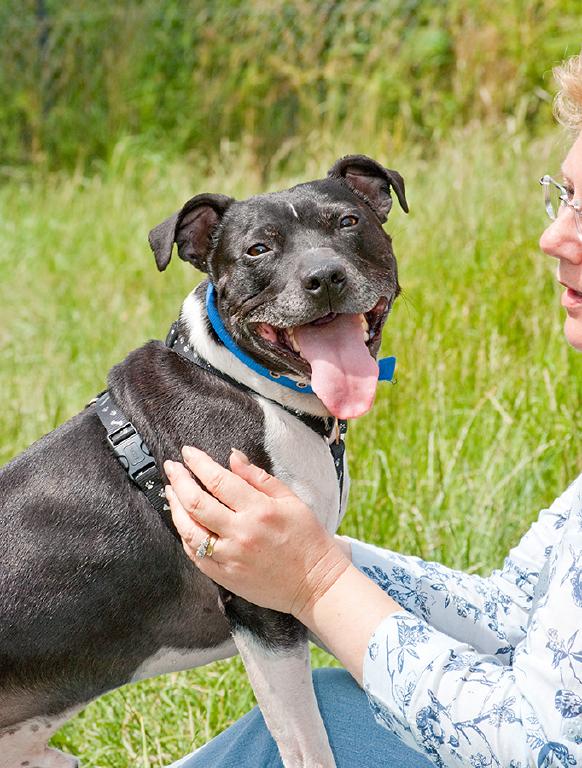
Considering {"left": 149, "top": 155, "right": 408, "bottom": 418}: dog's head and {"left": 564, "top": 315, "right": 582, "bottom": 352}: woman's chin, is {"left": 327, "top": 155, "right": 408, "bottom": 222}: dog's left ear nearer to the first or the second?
{"left": 149, "top": 155, "right": 408, "bottom": 418}: dog's head

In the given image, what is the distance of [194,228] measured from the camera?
2.58 meters

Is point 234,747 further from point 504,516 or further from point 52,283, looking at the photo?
point 52,283

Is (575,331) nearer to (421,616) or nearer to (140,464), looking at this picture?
(421,616)

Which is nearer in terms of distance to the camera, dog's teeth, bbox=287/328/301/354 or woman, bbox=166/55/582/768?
woman, bbox=166/55/582/768

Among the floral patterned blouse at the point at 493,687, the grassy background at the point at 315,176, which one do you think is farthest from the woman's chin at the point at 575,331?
the grassy background at the point at 315,176

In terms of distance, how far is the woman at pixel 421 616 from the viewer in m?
1.78

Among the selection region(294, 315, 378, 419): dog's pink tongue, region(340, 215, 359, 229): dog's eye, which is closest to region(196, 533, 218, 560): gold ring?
region(294, 315, 378, 419): dog's pink tongue

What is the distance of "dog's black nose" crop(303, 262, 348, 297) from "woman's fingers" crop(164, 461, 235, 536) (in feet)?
1.52

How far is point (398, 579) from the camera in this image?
2514 mm

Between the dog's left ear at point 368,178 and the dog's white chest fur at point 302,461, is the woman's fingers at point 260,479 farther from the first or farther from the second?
the dog's left ear at point 368,178

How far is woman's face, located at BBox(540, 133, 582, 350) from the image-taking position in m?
2.02

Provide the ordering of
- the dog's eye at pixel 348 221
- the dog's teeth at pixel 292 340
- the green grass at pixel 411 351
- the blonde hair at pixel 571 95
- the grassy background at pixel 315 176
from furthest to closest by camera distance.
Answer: the grassy background at pixel 315 176, the green grass at pixel 411 351, the dog's eye at pixel 348 221, the dog's teeth at pixel 292 340, the blonde hair at pixel 571 95

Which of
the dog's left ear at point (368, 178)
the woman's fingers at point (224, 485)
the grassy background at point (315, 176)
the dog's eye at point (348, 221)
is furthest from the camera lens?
the grassy background at point (315, 176)

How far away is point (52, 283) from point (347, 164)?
3786 millimetres
